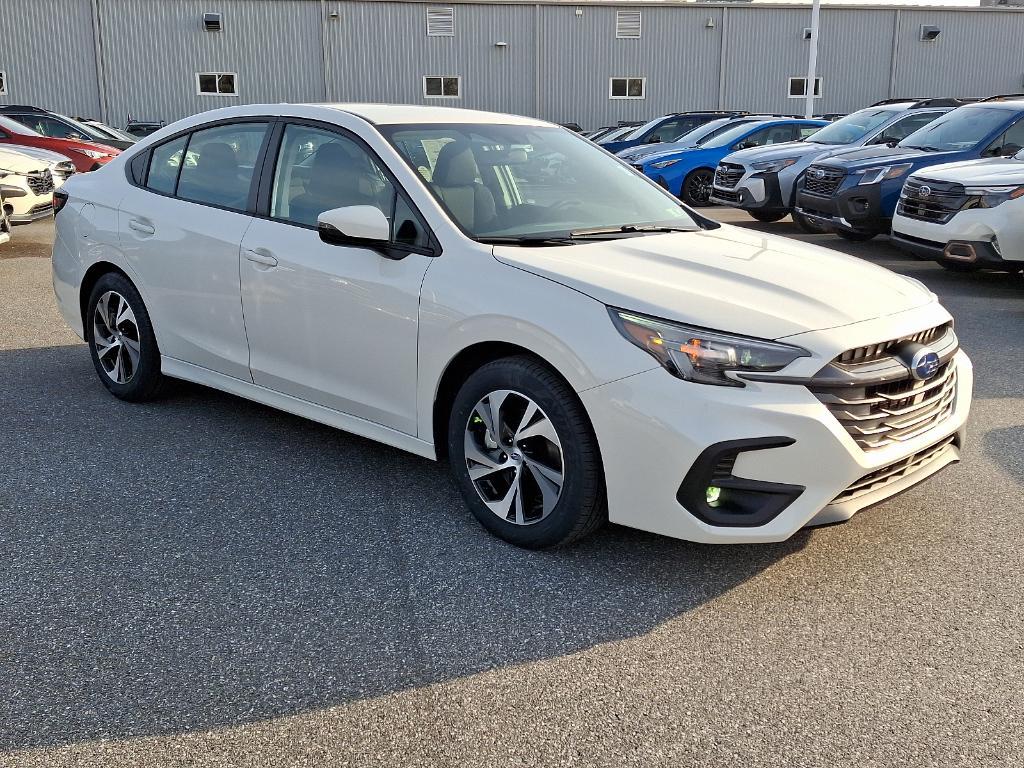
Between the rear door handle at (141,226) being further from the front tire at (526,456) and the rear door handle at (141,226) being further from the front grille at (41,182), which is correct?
the front grille at (41,182)

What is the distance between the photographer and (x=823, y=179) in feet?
40.8

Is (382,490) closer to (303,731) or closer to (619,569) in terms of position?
(619,569)

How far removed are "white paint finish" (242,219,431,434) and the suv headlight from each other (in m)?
6.85

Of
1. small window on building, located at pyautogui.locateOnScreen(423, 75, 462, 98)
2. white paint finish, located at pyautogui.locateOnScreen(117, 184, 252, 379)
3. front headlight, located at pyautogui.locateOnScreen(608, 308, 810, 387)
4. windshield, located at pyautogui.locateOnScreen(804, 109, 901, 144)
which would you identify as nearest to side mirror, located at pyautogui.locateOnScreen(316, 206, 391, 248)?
white paint finish, located at pyautogui.locateOnScreen(117, 184, 252, 379)

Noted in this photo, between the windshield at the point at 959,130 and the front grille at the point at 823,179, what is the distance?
0.95m

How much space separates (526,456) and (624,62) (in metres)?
33.0

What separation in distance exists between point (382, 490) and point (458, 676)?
158 centimetres

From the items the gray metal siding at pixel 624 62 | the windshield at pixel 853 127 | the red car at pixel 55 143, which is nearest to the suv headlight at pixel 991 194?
the windshield at pixel 853 127

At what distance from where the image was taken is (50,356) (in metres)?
6.86

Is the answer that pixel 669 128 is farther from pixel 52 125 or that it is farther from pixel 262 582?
pixel 262 582

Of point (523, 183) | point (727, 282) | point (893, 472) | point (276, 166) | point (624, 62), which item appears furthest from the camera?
point (624, 62)

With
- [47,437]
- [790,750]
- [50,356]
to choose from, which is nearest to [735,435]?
[790,750]

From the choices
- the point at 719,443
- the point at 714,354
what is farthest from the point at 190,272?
the point at 719,443

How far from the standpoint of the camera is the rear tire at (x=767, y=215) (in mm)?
15241
